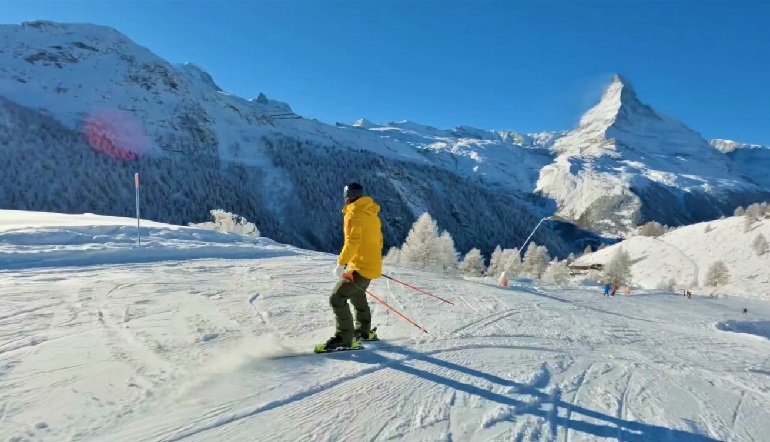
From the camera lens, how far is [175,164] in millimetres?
136125

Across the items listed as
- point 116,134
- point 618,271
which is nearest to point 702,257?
point 618,271

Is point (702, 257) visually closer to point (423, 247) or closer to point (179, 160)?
point (423, 247)

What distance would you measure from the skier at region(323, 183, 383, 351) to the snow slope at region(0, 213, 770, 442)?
0.42 metres

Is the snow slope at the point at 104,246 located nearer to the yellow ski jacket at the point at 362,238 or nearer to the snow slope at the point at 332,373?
the snow slope at the point at 332,373

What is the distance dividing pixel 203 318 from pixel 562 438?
19.6 ft

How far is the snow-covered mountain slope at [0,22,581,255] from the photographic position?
108375mm

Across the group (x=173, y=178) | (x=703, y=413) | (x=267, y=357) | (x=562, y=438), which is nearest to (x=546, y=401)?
(x=562, y=438)

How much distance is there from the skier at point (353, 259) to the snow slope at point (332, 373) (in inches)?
16.5

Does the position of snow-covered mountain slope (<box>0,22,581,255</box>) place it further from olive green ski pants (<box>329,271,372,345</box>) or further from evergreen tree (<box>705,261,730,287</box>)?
olive green ski pants (<box>329,271,372,345</box>)

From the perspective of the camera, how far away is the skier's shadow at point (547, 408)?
4605 millimetres

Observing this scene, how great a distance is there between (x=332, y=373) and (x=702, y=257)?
103612 mm

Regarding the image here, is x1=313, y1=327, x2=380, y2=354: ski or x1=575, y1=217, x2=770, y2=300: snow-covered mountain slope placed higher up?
x1=575, y1=217, x2=770, y2=300: snow-covered mountain slope

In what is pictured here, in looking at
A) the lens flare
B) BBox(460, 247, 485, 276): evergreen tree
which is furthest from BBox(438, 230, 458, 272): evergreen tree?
the lens flare

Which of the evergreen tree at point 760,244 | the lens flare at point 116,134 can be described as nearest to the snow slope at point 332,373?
the evergreen tree at point 760,244
